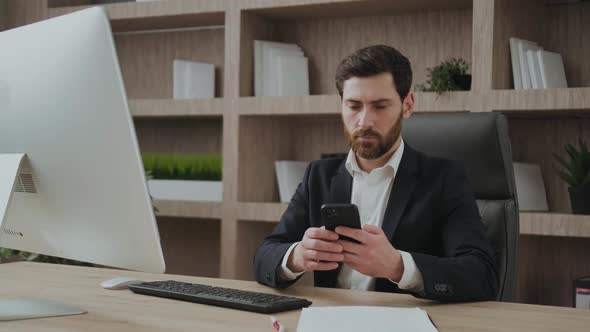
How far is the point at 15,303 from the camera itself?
147 centimetres

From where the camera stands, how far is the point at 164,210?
373 cm

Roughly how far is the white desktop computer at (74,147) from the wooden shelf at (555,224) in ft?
6.42

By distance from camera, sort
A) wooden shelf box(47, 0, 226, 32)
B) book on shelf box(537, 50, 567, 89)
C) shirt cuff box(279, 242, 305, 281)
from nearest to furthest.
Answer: shirt cuff box(279, 242, 305, 281) → book on shelf box(537, 50, 567, 89) → wooden shelf box(47, 0, 226, 32)

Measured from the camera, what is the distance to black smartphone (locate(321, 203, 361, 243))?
1.50m

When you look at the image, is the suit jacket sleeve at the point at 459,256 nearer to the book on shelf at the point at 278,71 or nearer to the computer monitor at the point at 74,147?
the computer monitor at the point at 74,147

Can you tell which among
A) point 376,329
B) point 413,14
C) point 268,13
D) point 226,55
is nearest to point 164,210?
point 226,55

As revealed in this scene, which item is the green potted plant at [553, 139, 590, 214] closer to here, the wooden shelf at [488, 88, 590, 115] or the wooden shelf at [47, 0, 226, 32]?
the wooden shelf at [488, 88, 590, 115]

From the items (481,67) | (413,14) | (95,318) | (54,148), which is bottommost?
(95,318)

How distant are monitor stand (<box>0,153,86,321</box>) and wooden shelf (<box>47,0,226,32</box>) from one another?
7.64 feet

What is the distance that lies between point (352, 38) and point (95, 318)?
97.5 inches

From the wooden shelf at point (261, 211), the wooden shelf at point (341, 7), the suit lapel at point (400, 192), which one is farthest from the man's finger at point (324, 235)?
the wooden shelf at point (341, 7)

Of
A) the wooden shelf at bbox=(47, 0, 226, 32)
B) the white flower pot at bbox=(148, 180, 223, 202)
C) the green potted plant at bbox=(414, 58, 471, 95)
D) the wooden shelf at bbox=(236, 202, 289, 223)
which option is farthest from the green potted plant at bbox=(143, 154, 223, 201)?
the green potted plant at bbox=(414, 58, 471, 95)

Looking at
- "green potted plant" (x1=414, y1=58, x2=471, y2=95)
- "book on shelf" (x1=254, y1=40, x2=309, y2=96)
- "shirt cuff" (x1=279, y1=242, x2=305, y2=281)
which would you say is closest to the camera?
"shirt cuff" (x1=279, y1=242, x2=305, y2=281)

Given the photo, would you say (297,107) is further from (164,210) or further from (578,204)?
(578,204)
